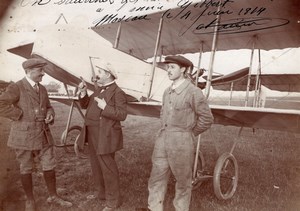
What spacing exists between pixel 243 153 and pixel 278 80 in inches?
219

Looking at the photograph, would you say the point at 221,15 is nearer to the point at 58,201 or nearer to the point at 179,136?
the point at 179,136

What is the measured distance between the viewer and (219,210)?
12.5 feet

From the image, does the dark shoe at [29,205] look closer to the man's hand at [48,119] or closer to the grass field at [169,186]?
the grass field at [169,186]

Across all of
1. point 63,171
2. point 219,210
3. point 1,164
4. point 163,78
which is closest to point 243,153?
point 163,78

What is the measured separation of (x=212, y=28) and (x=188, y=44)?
60.5 inches

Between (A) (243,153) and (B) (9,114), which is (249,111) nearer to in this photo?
(B) (9,114)

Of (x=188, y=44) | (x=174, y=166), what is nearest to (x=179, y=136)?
(x=174, y=166)

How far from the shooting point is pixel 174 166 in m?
3.15

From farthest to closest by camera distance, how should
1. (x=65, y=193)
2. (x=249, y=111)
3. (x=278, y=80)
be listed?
1. (x=278, y=80)
2. (x=65, y=193)
3. (x=249, y=111)

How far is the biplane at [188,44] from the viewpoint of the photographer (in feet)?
13.6

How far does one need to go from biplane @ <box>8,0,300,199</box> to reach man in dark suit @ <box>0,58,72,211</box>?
1580 mm

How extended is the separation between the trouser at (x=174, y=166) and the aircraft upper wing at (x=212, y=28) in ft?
6.05
